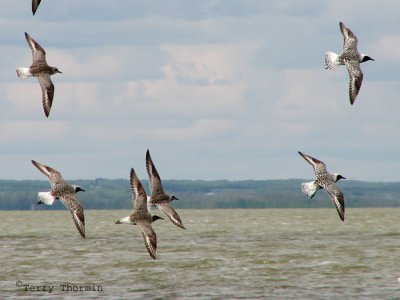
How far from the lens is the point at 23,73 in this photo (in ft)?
124

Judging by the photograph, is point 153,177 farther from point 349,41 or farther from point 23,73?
point 349,41

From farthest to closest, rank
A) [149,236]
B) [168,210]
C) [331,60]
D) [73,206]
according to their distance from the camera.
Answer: [331,60] < [168,210] < [149,236] < [73,206]

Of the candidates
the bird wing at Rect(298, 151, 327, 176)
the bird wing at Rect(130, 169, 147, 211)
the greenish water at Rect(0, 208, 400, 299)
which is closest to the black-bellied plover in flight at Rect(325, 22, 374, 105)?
the bird wing at Rect(298, 151, 327, 176)

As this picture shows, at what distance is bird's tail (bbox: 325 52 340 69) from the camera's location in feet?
119

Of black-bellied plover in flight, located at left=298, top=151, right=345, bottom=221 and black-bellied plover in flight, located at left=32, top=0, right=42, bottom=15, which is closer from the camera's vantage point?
black-bellied plover in flight, located at left=32, top=0, right=42, bottom=15

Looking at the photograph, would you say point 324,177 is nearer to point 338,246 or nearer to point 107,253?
point 107,253

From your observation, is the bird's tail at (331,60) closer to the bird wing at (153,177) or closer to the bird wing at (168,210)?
the bird wing at (153,177)

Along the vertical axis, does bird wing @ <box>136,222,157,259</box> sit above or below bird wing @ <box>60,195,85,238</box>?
below

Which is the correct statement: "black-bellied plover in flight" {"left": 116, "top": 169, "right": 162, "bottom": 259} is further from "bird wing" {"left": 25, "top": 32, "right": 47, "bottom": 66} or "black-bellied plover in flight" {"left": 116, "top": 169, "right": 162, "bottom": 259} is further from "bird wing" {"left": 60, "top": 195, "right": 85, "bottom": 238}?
"bird wing" {"left": 25, "top": 32, "right": 47, "bottom": 66}

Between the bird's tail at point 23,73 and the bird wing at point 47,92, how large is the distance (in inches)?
19.0

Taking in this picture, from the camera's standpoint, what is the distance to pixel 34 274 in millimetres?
52844

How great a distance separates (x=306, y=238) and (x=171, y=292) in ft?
119

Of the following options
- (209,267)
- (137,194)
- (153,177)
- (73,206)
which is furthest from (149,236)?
(209,267)

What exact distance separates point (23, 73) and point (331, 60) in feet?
33.3
